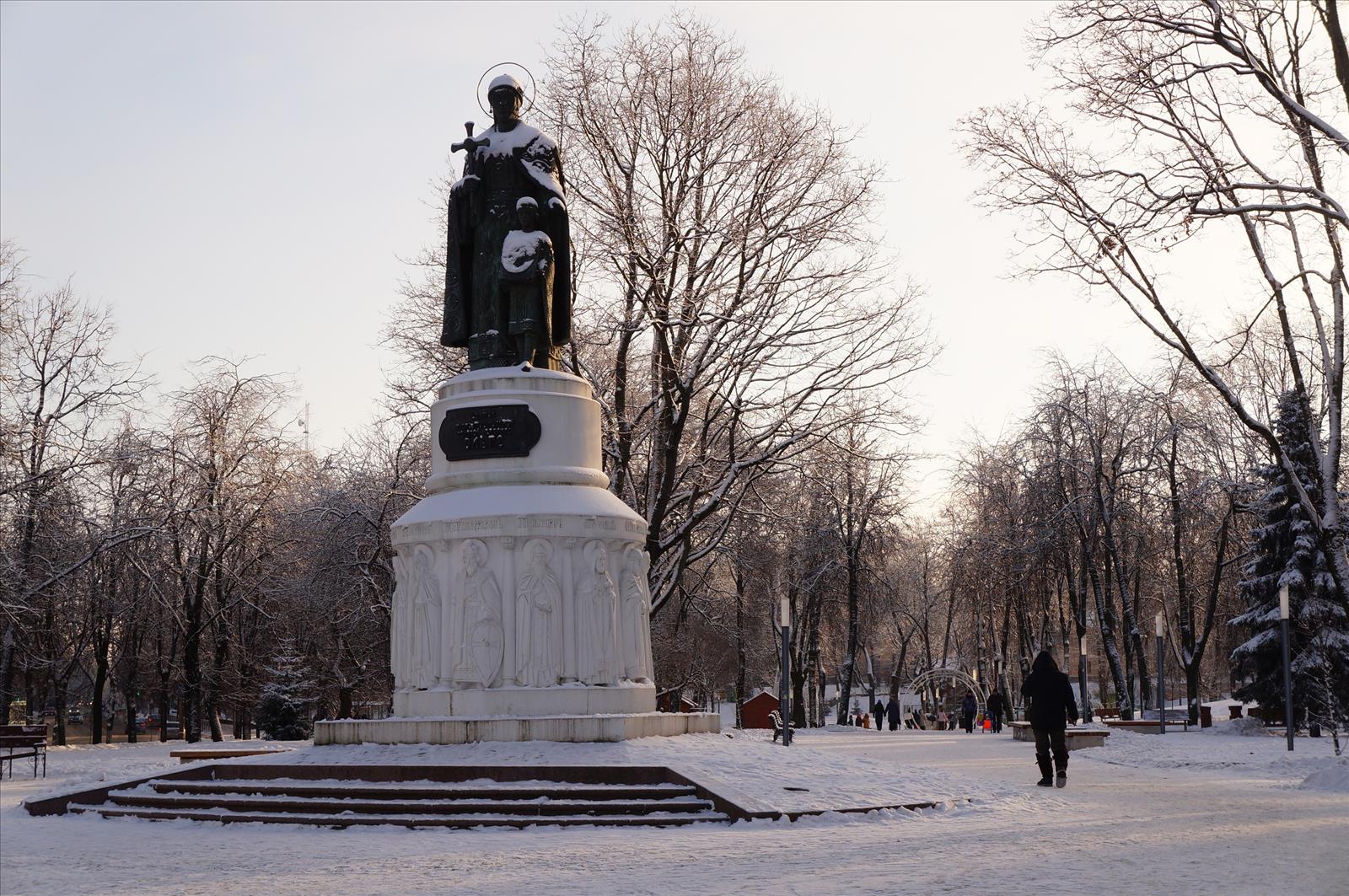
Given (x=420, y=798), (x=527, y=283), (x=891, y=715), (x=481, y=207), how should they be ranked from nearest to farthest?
(x=420, y=798) < (x=527, y=283) < (x=481, y=207) < (x=891, y=715)

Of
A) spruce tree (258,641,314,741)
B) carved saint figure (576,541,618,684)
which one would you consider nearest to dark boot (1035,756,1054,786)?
carved saint figure (576,541,618,684)

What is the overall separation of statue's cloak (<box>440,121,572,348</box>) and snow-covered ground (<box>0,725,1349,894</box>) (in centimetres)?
566

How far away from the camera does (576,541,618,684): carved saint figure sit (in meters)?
15.2

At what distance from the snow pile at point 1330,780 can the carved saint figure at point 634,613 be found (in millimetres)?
7560

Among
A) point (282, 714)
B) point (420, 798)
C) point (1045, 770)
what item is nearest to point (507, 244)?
point (420, 798)

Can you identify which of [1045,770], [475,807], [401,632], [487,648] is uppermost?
[401,632]

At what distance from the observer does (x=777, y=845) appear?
10.4 meters

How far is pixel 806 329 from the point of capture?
26.6 meters

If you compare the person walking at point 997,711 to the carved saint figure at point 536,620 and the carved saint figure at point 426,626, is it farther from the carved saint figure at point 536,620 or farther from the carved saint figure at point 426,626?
the carved saint figure at point 426,626

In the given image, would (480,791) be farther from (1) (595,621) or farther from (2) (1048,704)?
(2) (1048,704)

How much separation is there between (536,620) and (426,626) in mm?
1268

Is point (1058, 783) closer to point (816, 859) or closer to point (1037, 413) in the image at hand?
point (816, 859)

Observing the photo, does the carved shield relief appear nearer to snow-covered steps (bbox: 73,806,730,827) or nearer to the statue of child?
snow-covered steps (bbox: 73,806,730,827)

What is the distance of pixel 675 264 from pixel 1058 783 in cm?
1341
